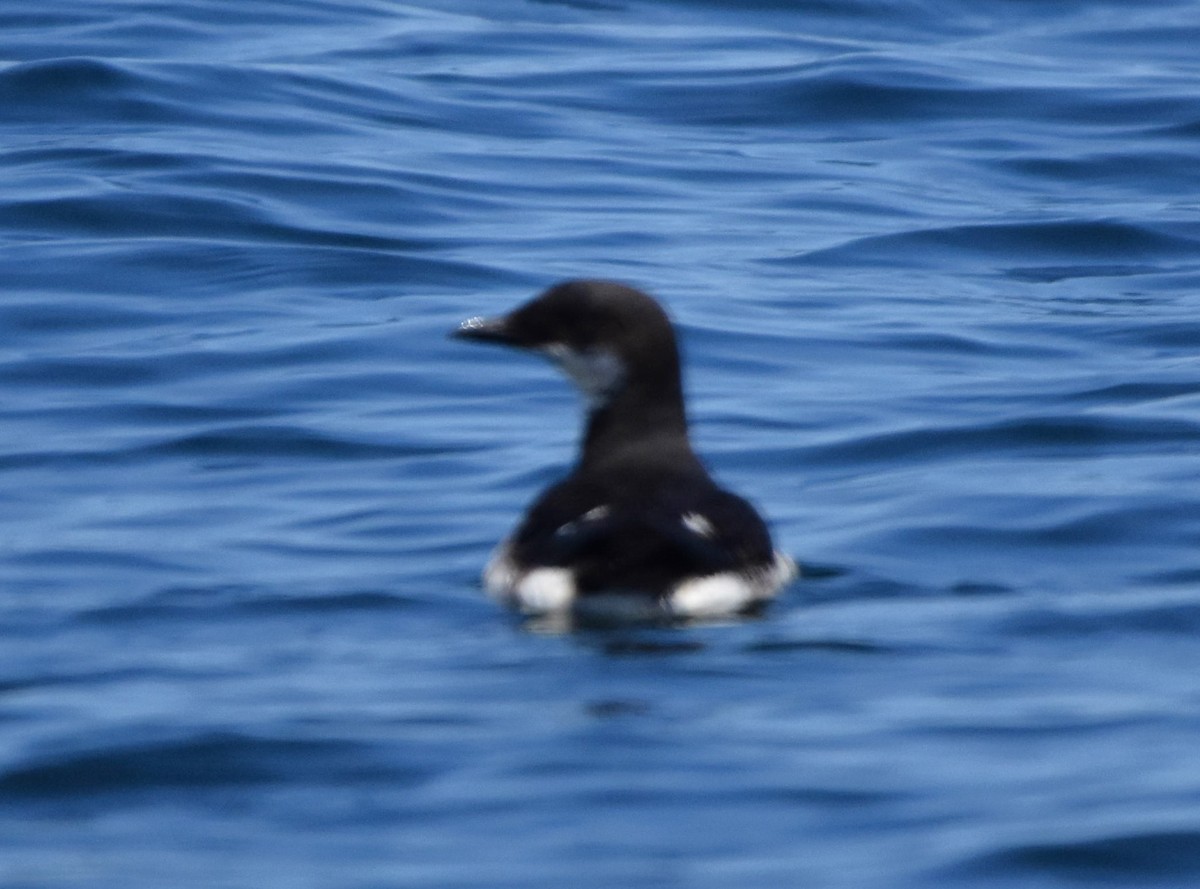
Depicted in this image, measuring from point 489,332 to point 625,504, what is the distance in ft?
3.27

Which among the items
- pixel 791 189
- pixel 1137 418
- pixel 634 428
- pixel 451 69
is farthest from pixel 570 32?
pixel 634 428

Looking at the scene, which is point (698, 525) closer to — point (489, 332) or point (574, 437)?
point (489, 332)

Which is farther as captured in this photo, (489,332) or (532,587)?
(489,332)

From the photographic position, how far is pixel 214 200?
14195 millimetres

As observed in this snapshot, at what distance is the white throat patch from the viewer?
7.94 meters

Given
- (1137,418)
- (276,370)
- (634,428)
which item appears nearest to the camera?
(634,428)

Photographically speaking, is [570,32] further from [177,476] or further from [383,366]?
[177,476]

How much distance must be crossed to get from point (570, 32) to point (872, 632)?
44.0 feet

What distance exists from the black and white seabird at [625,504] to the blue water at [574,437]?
0.40 ft

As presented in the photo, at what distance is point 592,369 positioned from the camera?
7.99m

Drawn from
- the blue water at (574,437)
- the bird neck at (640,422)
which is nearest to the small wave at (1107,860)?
the blue water at (574,437)

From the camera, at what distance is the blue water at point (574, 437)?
5672 mm

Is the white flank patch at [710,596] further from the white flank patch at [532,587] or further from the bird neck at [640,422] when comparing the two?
the bird neck at [640,422]

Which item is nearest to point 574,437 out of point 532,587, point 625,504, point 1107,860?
point 625,504
